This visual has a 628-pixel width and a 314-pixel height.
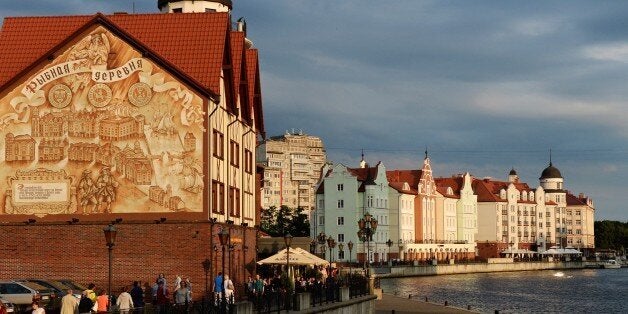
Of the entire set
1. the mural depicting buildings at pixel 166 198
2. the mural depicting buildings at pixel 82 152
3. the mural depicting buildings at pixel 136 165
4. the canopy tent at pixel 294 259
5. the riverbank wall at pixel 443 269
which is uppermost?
the mural depicting buildings at pixel 82 152

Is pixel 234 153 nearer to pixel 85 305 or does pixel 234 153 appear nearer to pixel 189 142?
pixel 189 142

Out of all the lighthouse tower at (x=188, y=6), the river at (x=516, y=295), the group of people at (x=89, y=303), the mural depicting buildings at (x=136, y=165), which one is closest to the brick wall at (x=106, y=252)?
the mural depicting buildings at (x=136, y=165)

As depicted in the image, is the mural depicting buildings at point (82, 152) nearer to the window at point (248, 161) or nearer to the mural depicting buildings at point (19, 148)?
the mural depicting buildings at point (19, 148)

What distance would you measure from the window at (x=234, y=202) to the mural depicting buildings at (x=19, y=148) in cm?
1100

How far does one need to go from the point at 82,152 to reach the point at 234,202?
986cm

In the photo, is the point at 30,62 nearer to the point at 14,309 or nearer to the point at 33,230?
the point at 33,230

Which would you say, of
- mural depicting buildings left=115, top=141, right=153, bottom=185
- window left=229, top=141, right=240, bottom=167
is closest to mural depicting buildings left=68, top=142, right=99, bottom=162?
mural depicting buildings left=115, top=141, right=153, bottom=185

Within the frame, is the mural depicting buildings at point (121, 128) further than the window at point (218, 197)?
No

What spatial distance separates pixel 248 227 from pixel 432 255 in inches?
4834

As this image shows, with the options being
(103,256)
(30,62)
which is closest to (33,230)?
(103,256)

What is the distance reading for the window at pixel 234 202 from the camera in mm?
58912

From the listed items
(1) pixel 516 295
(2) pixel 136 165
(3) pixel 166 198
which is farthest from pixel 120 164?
(1) pixel 516 295

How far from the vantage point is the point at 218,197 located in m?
55.1

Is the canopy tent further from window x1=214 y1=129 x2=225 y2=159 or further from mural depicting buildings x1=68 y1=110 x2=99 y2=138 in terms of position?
mural depicting buildings x1=68 y1=110 x2=99 y2=138
